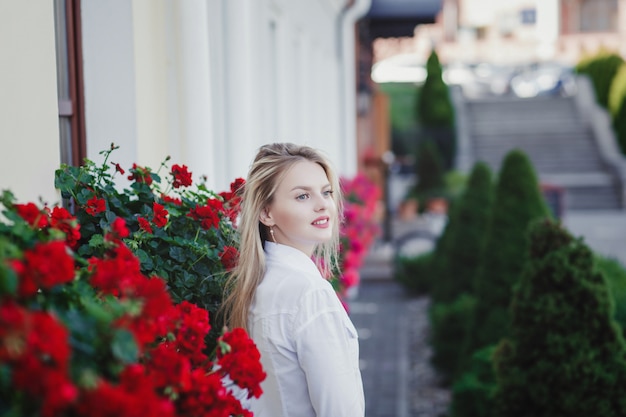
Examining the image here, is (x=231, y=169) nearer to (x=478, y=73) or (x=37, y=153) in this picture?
(x=37, y=153)

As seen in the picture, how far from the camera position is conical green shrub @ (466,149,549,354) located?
5770 millimetres

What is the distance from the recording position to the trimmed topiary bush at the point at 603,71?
2384 cm

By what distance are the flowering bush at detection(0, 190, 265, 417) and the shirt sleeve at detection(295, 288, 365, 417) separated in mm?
324

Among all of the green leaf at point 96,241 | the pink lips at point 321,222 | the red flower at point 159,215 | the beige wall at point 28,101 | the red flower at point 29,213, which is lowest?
the pink lips at point 321,222

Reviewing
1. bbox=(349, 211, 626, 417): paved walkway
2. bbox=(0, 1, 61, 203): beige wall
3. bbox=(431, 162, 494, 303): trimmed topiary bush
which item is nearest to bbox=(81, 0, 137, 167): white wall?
bbox=(0, 1, 61, 203): beige wall

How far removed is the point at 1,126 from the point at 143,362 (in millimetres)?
1048

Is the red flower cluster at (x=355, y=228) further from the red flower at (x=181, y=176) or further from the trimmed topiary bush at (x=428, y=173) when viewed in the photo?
the trimmed topiary bush at (x=428, y=173)

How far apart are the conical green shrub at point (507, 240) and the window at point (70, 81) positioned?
11.7ft

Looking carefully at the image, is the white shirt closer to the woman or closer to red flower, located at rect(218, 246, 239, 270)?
the woman

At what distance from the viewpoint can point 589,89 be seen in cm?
2484

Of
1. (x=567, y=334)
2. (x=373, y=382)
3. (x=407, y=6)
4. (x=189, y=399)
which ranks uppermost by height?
(x=407, y=6)

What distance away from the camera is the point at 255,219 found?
2260 millimetres

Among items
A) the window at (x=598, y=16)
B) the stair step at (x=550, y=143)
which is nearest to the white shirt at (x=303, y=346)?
the stair step at (x=550, y=143)

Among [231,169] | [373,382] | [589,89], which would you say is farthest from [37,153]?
[589,89]
